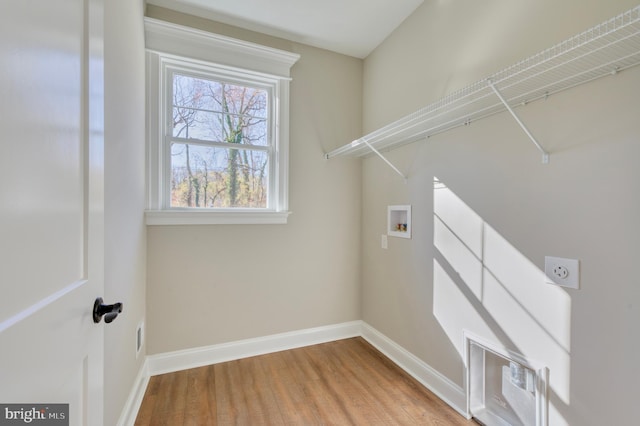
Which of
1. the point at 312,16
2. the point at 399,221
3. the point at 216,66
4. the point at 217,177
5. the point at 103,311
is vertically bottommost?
the point at 103,311

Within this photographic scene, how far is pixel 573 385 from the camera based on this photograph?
1216 mm

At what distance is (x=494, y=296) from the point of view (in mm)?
1537

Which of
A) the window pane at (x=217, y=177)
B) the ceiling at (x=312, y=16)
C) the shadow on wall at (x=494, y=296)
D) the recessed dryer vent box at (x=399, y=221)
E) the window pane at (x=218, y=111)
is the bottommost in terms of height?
the shadow on wall at (x=494, y=296)

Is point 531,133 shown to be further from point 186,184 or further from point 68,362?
point 186,184

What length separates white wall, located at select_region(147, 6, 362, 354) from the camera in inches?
84.7

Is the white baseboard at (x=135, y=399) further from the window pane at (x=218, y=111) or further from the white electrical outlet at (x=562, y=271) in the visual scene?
the white electrical outlet at (x=562, y=271)

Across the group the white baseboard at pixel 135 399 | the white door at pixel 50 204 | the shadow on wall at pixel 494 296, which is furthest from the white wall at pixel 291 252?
the white door at pixel 50 204

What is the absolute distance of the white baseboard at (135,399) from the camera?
1497 millimetres

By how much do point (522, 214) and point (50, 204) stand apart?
176 cm

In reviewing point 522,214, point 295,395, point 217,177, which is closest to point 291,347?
point 295,395

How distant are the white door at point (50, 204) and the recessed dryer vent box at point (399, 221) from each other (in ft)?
6.12

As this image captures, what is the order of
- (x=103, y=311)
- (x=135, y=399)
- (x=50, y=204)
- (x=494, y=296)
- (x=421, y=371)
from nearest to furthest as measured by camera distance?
(x=50, y=204), (x=103, y=311), (x=494, y=296), (x=135, y=399), (x=421, y=371)

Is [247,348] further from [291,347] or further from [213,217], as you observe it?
[213,217]

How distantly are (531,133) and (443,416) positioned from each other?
1.62 metres
